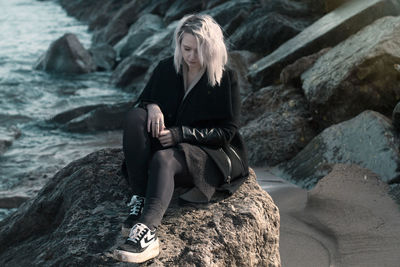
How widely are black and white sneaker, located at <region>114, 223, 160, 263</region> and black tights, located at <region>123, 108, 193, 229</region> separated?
0.24 ft

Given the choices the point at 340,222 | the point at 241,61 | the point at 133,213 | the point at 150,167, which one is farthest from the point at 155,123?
the point at 241,61

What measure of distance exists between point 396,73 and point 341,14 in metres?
2.43

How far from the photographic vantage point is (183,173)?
3.63m

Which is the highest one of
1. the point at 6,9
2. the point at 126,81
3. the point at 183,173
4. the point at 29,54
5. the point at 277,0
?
the point at 183,173

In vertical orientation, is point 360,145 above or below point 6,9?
above

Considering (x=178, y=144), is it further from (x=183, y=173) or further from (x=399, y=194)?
(x=399, y=194)

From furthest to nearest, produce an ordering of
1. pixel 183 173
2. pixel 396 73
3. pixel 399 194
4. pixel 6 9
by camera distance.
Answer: pixel 6 9, pixel 396 73, pixel 399 194, pixel 183 173

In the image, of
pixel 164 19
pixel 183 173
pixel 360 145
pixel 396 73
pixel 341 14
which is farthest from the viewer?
pixel 164 19

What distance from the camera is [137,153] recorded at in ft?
11.9

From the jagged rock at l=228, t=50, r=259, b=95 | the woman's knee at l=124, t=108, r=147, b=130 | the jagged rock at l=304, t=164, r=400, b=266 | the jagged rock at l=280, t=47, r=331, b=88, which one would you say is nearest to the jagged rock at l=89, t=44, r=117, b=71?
the jagged rock at l=228, t=50, r=259, b=95

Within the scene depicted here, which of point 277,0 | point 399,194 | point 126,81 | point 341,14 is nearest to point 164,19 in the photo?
point 126,81

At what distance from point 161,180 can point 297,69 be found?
4.42 meters

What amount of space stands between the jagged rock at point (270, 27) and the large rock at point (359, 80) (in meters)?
2.87

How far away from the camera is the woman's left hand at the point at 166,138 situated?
375 cm
